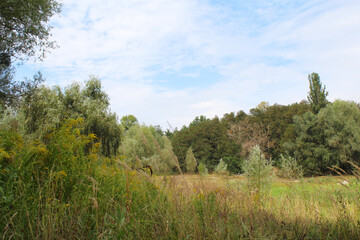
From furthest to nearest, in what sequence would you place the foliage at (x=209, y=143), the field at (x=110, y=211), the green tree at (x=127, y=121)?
the green tree at (x=127, y=121) < the foliage at (x=209, y=143) < the field at (x=110, y=211)

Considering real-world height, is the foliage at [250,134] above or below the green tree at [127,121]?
below

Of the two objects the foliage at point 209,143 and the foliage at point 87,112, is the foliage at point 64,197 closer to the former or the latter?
the foliage at point 87,112

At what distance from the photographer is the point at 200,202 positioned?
240 centimetres

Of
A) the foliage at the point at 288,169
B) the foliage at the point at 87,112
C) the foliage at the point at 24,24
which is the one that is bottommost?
the foliage at the point at 288,169

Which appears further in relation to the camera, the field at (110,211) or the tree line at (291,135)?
the tree line at (291,135)

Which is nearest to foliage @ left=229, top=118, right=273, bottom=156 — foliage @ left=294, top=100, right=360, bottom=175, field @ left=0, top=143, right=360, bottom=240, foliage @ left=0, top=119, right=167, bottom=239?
foliage @ left=294, top=100, right=360, bottom=175

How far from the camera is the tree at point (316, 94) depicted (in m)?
28.9

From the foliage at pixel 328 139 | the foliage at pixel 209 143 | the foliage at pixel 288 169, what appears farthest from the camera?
the foliage at pixel 209 143

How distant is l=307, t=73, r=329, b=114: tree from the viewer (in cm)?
2891

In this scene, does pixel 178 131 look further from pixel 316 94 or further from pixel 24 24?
pixel 316 94

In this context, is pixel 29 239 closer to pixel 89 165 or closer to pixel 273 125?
pixel 89 165

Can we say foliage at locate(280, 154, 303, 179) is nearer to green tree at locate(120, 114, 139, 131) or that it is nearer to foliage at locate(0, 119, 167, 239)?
foliage at locate(0, 119, 167, 239)

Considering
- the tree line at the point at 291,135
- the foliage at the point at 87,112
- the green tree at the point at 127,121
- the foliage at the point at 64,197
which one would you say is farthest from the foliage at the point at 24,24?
the green tree at the point at 127,121

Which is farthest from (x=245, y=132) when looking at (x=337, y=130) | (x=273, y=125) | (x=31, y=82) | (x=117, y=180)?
(x=117, y=180)
